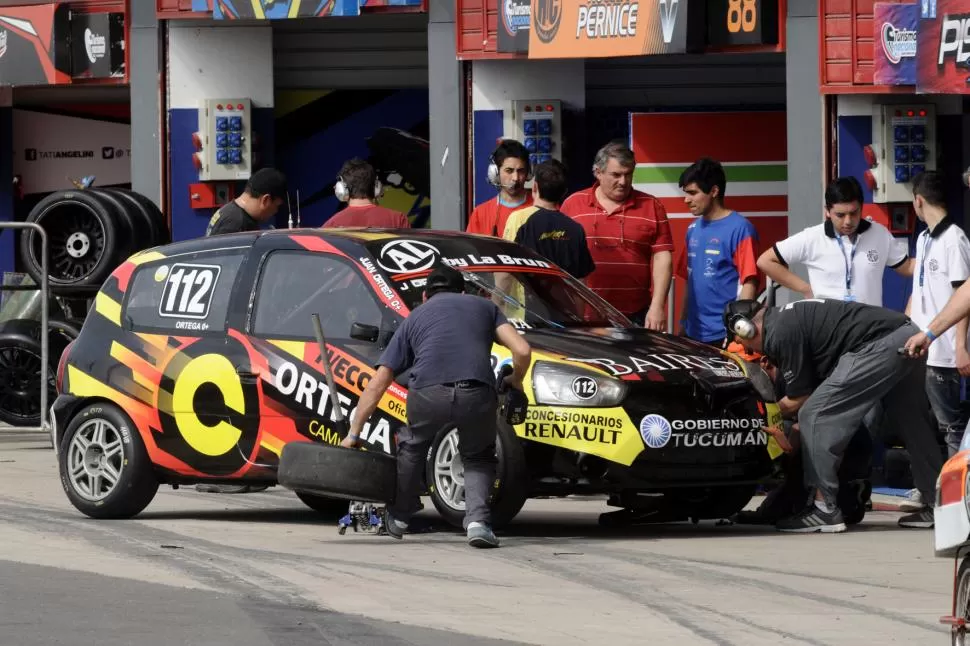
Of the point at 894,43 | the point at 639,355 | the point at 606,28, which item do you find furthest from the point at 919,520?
the point at 606,28

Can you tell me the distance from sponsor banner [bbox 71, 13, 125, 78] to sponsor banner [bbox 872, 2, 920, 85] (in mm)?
7935

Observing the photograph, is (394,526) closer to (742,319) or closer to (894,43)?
(742,319)

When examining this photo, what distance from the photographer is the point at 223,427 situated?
1182 centimetres

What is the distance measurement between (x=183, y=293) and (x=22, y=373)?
5334 millimetres

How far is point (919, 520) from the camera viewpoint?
1191 centimetres

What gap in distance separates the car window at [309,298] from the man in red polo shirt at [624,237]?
2.49 m

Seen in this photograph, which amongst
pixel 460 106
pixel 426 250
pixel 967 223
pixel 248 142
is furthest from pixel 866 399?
pixel 248 142

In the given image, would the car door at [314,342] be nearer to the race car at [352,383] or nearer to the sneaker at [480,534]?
the race car at [352,383]

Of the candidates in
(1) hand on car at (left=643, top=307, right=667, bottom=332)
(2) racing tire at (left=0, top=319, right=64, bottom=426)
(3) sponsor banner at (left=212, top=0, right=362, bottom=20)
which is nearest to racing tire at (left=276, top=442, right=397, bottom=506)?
(1) hand on car at (left=643, top=307, right=667, bottom=332)

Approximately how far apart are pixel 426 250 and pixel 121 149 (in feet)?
38.3

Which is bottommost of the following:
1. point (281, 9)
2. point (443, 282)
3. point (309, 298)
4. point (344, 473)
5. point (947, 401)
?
point (344, 473)

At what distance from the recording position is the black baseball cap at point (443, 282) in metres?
10.9

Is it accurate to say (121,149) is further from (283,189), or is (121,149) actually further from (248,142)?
(283,189)

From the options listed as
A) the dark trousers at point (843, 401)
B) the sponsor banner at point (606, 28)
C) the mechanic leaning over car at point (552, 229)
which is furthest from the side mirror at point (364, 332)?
the sponsor banner at point (606, 28)
